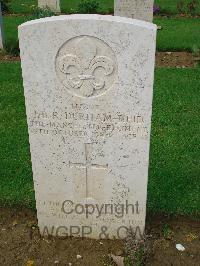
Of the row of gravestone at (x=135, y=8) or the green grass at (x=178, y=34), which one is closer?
the green grass at (x=178, y=34)

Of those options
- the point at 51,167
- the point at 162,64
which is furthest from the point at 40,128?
the point at 162,64

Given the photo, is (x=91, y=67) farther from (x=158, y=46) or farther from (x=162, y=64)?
(x=158, y=46)

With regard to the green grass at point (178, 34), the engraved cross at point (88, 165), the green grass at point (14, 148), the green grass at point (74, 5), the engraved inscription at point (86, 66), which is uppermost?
the engraved inscription at point (86, 66)

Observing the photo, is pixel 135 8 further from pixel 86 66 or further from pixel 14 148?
pixel 86 66

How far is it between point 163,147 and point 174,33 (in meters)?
6.23

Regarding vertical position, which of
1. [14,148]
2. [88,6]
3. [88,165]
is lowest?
[14,148]

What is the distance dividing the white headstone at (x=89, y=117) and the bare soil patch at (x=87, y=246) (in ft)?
0.42

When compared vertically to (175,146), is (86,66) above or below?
above

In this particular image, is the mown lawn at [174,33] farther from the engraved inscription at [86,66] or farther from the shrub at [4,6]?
the engraved inscription at [86,66]

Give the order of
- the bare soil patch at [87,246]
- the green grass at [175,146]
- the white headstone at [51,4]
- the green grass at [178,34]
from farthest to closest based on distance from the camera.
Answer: the white headstone at [51,4] → the green grass at [178,34] → the green grass at [175,146] → the bare soil patch at [87,246]

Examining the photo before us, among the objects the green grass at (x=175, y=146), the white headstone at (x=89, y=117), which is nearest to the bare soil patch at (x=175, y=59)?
the green grass at (x=175, y=146)

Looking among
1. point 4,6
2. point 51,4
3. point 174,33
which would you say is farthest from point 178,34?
point 4,6

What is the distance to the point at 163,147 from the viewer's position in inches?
208

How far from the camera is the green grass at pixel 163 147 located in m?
4.30
